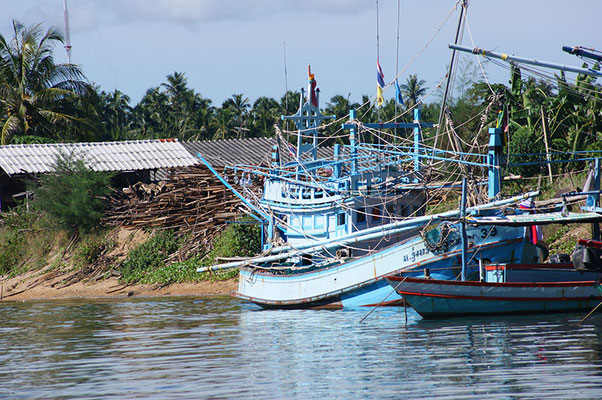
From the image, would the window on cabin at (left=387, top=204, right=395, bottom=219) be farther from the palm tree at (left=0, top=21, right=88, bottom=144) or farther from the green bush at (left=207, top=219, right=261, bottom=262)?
the palm tree at (left=0, top=21, right=88, bottom=144)

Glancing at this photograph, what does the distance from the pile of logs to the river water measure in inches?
424

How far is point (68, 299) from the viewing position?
3231 centimetres

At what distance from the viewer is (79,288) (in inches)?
1339

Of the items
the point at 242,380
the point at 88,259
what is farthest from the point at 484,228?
the point at 88,259

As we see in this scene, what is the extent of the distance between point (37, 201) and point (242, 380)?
26079 mm

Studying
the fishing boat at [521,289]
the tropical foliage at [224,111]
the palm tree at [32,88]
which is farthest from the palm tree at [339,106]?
the fishing boat at [521,289]

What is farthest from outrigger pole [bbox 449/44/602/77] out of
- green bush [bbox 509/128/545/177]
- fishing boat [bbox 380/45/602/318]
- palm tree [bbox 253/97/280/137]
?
palm tree [bbox 253/97/280/137]

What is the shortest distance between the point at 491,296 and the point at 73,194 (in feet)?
74.4

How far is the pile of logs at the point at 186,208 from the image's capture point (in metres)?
35.1

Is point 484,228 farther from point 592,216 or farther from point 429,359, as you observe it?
point 429,359

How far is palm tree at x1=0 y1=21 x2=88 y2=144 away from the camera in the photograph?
4519 centimetres

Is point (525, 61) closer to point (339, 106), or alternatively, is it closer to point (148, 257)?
point (148, 257)

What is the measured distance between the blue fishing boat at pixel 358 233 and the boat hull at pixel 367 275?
3 cm

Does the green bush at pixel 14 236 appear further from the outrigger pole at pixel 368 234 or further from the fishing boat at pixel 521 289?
the fishing boat at pixel 521 289
